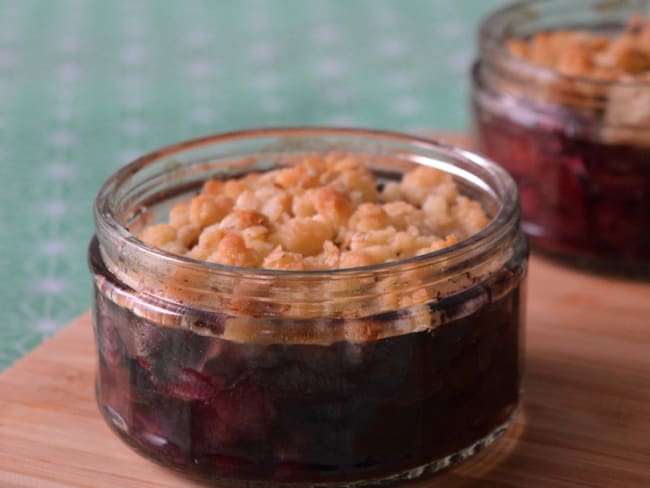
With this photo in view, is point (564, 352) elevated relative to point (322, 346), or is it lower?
lower

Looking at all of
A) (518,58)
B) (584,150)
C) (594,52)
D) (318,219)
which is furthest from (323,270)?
(594,52)

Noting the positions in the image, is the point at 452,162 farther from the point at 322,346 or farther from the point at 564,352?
the point at 322,346

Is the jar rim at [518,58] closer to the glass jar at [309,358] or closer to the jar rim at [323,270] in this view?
the jar rim at [323,270]

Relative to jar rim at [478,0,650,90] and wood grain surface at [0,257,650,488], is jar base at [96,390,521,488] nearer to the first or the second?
wood grain surface at [0,257,650,488]

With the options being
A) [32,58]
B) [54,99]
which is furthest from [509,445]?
[32,58]

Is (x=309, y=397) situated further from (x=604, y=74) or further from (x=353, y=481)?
(x=604, y=74)
